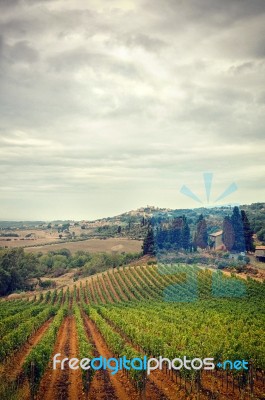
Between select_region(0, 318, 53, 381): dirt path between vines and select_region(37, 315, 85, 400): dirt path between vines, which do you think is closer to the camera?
select_region(37, 315, 85, 400): dirt path between vines

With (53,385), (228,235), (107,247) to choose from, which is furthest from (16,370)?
(107,247)

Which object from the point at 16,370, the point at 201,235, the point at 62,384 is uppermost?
the point at 201,235

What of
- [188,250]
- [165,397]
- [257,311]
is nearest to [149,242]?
[188,250]

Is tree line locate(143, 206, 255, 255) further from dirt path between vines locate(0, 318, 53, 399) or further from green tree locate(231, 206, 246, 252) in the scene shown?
dirt path between vines locate(0, 318, 53, 399)

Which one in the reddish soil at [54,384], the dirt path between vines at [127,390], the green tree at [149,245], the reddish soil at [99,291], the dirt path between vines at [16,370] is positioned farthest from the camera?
the green tree at [149,245]

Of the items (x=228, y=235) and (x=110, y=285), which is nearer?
(x=110, y=285)

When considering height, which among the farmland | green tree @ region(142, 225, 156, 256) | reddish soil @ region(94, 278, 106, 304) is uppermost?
green tree @ region(142, 225, 156, 256)

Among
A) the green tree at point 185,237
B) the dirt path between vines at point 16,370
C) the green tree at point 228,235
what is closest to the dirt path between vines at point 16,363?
the dirt path between vines at point 16,370

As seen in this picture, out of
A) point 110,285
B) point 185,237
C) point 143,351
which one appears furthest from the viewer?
point 185,237

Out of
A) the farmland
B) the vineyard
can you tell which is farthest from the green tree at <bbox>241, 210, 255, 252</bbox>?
the farmland

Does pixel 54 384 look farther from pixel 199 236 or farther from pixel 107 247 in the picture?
pixel 107 247

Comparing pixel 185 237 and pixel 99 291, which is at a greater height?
pixel 185 237

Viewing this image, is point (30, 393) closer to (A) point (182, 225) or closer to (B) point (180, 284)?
(B) point (180, 284)

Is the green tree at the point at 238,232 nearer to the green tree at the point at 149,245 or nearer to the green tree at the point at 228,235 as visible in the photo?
the green tree at the point at 228,235
